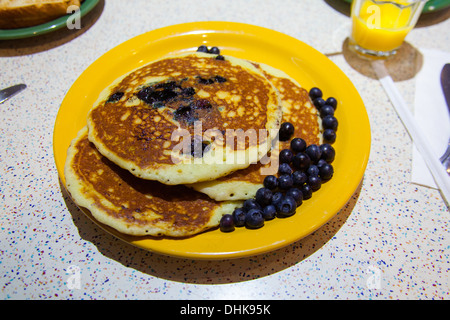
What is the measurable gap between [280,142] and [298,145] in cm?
9

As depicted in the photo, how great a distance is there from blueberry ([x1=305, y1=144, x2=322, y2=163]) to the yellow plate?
0.28ft

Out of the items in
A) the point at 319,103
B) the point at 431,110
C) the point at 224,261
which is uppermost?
the point at 319,103

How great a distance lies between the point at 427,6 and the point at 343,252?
1.61 m

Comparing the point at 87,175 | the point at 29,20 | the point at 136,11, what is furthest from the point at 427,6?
the point at 29,20

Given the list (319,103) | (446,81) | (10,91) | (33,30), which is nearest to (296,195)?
(319,103)

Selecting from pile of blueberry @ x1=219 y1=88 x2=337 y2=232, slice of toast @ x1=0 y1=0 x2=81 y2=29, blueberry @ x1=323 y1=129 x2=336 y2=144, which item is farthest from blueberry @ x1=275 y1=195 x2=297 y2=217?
slice of toast @ x1=0 y1=0 x2=81 y2=29

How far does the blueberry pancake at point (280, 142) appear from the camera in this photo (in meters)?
1.01

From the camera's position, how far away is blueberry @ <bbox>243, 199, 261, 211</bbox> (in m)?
0.99

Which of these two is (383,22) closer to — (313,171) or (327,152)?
(327,152)

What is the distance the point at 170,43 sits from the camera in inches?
61.8

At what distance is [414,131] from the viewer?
1366 millimetres

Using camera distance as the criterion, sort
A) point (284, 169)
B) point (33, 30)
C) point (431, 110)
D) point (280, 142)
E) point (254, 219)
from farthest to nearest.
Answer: point (33, 30) < point (431, 110) < point (280, 142) < point (284, 169) < point (254, 219)

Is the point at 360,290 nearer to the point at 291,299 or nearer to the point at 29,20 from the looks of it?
the point at 291,299

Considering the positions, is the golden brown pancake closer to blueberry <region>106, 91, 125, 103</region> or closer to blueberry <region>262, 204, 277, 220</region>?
blueberry <region>262, 204, 277, 220</region>
